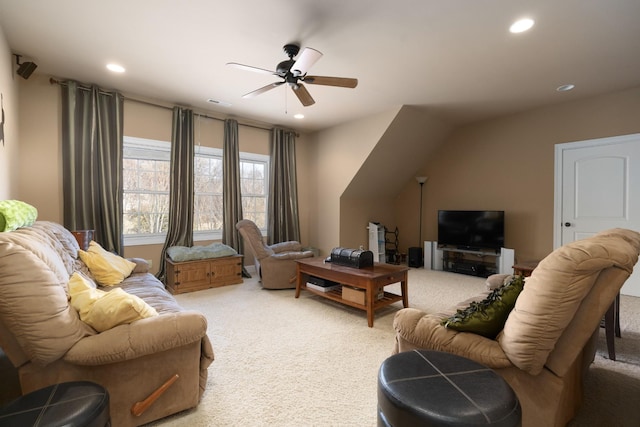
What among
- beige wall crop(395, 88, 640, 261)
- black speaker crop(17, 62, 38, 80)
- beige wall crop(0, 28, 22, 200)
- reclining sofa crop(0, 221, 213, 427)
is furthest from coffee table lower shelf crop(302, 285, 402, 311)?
black speaker crop(17, 62, 38, 80)

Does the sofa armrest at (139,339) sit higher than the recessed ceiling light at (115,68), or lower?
lower

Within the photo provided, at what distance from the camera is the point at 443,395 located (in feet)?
3.44

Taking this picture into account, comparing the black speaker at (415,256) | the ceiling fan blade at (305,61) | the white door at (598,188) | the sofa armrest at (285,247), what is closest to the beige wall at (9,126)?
the ceiling fan blade at (305,61)

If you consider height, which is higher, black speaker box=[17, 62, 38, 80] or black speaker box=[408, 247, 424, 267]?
black speaker box=[17, 62, 38, 80]

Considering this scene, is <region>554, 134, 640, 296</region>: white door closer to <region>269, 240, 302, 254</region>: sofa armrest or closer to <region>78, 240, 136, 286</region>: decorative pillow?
<region>269, 240, 302, 254</region>: sofa armrest

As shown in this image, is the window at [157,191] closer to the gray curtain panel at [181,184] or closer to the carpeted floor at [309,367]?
the gray curtain panel at [181,184]

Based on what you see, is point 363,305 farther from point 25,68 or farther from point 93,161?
point 25,68

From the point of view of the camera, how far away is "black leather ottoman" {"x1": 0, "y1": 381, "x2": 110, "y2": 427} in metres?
0.98

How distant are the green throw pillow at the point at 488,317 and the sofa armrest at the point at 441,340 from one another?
0.11ft

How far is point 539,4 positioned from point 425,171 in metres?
4.04

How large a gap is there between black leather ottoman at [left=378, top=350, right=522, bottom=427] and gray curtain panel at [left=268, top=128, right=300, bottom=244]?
4366mm

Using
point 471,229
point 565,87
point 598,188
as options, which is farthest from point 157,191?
point 598,188

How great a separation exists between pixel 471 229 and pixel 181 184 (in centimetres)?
487

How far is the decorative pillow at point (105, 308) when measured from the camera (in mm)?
1468
